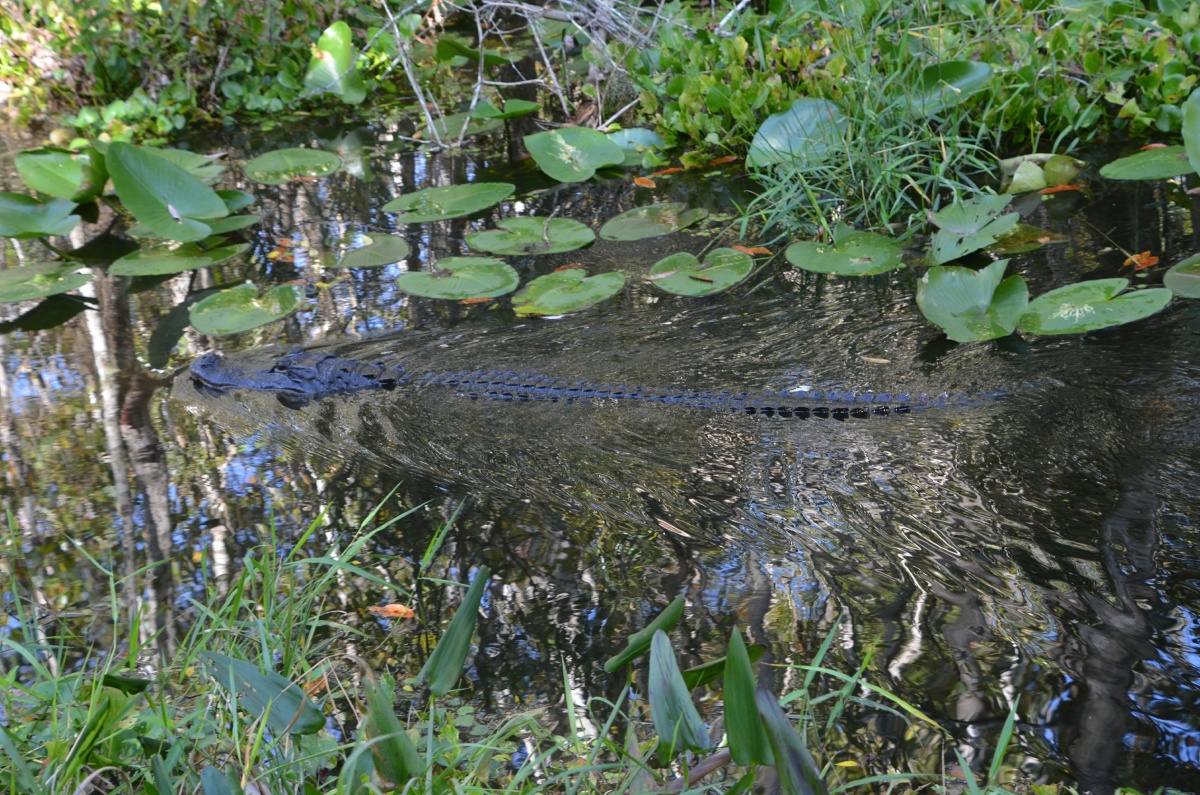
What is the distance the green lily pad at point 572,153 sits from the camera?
5211mm

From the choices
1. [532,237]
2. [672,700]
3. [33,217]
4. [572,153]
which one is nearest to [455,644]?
[672,700]

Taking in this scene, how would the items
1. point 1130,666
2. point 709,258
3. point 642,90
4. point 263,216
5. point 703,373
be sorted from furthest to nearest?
point 642,90 → point 263,216 → point 709,258 → point 703,373 → point 1130,666

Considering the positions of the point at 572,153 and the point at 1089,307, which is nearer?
the point at 1089,307

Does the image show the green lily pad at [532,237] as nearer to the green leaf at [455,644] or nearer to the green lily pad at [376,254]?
the green lily pad at [376,254]

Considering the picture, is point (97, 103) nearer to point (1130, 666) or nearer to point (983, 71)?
point (983, 71)

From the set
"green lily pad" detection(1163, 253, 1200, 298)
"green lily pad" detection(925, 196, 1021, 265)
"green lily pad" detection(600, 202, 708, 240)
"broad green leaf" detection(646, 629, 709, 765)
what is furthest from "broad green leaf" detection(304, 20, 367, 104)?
"broad green leaf" detection(646, 629, 709, 765)

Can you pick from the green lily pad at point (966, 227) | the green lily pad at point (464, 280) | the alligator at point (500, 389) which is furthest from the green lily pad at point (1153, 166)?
the green lily pad at point (464, 280)

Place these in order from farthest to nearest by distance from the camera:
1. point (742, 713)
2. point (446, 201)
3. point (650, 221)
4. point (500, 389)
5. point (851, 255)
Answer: point (446, 201)
point (650, 221)
point (851, 255)
point (500, 389)
point (742, 713)

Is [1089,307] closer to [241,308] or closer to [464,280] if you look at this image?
[464,280]

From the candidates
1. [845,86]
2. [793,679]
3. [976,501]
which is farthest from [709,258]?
[793,679]

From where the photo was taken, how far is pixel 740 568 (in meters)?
2.52

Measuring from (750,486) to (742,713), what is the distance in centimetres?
148

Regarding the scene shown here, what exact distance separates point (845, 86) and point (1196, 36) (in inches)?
74.3

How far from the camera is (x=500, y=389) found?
3604mm
